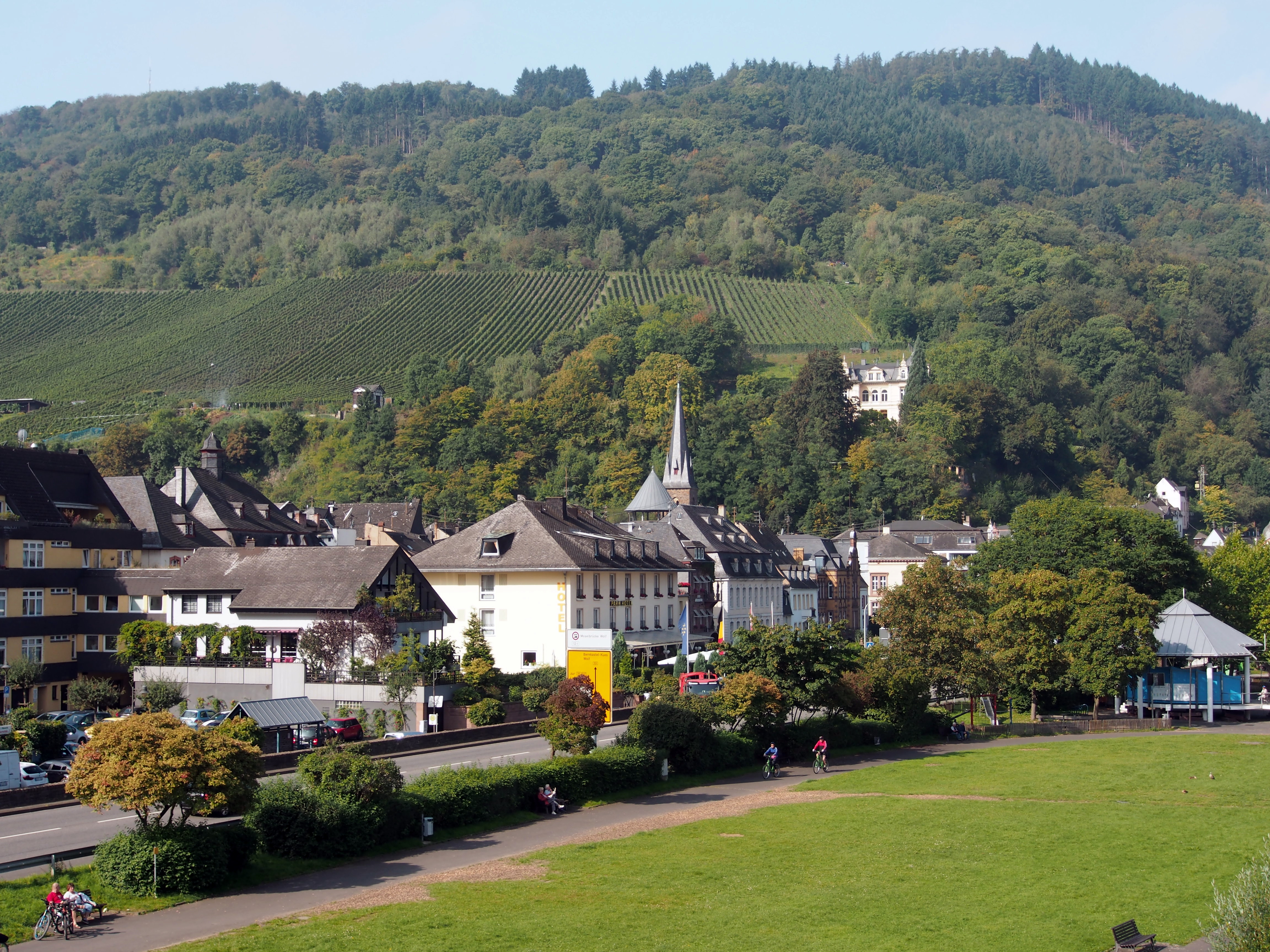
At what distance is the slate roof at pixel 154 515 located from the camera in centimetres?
6681

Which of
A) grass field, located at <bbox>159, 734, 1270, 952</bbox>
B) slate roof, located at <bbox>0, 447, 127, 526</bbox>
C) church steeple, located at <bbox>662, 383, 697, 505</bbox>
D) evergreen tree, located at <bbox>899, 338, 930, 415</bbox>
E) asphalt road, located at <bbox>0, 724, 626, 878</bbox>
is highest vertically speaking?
evergreen tree, located at <bbox>899, 338, 930, 415</bbox>

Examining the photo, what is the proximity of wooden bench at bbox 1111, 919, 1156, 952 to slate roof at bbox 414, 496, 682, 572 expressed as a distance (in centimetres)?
4248

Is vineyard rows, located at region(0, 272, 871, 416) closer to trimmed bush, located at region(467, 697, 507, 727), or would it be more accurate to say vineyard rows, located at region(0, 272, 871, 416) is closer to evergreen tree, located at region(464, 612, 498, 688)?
evergreen tree, located at region(464, 612, 498, 688)

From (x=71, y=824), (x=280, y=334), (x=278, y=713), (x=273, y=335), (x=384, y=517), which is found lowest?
(x=71, y=824)

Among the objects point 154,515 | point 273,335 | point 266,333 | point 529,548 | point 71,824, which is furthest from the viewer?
point 266,333

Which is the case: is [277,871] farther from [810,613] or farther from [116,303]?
[116,303]

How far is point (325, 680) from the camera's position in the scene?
53.7m

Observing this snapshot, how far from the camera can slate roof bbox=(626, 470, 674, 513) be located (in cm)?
11481

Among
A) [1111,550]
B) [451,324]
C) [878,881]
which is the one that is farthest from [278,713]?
[451,324]

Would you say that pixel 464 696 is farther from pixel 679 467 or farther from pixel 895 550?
pixel 679 467

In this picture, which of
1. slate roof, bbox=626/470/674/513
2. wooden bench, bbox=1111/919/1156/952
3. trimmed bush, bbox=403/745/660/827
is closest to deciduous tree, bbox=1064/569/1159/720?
trimmed bush, bbox=403/745/660/827

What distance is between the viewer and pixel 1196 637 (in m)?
66.8

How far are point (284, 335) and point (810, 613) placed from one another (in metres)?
89.0

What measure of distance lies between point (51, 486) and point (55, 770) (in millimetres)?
26947
